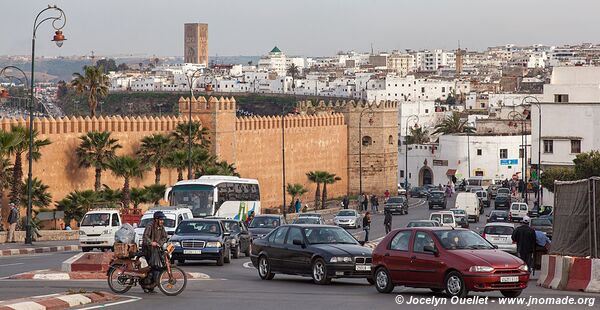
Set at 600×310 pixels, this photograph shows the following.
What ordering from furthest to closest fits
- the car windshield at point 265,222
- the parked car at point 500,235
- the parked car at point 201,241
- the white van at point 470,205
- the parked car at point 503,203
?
the parked car at point 503,203
the white van at point 470,205
the car windshield at point 265,222
the parked car at point 500,235
the parked car at point 201,241

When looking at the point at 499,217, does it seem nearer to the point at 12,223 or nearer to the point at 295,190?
the point at 12,223

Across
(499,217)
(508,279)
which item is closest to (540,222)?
(499,217)

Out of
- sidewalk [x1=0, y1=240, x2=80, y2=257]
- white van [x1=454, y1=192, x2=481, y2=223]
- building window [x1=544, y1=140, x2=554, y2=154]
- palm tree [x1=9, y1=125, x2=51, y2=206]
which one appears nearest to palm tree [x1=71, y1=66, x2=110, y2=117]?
white van [x1=454, y1=192, x2=481, y2=223]

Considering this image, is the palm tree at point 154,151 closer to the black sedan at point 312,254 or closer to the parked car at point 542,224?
the parked car at point 542,224

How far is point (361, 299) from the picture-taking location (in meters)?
19.4

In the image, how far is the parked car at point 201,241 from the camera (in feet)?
90.6

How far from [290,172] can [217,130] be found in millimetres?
12104

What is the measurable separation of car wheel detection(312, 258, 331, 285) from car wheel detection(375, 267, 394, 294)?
1.89m

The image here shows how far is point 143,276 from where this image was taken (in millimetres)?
19672

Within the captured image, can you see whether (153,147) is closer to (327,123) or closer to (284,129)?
(284,129)

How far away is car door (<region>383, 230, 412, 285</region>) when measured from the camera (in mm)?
20031

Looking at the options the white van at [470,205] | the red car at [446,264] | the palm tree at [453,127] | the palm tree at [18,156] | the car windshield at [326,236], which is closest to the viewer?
the red car at [446,264]

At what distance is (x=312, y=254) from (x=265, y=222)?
12674 mm

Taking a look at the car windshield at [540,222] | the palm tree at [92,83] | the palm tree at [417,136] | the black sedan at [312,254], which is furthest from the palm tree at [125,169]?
the palm tree at [417,136]
